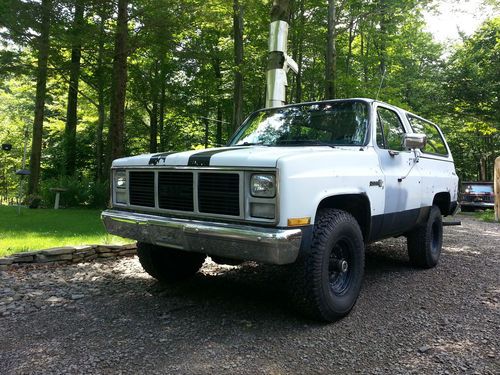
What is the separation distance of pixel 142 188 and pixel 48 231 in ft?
14.0

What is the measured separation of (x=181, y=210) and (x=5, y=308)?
186cm

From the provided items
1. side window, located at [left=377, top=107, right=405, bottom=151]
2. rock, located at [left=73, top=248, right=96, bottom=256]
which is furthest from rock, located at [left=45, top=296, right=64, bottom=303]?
side window, located at [left=377, top=107, right=405, bottom=151]

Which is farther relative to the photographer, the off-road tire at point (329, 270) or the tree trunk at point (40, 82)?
the tree trunk at point (40, 82)

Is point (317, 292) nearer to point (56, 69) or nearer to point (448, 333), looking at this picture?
point (448, 333)

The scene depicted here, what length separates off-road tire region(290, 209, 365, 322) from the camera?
10.9ft

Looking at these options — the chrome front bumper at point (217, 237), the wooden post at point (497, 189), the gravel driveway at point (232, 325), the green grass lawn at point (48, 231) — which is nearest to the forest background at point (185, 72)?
the green grass lawn at point (48, 231)

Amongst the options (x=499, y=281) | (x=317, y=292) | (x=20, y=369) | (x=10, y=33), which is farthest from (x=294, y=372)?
(x=10, y=33)

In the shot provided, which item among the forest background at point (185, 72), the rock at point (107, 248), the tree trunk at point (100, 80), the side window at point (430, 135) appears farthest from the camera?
the tree trunk at point (100, 80)

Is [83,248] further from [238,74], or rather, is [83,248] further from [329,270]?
[238,74]

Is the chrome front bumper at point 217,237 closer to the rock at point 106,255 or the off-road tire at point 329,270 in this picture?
the off-road tire at point 329,270

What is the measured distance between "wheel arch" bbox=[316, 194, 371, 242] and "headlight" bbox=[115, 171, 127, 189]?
1950mm

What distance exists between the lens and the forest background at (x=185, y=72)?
454 inches

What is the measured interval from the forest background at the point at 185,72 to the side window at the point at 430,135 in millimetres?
3135

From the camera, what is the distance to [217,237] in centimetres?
323
